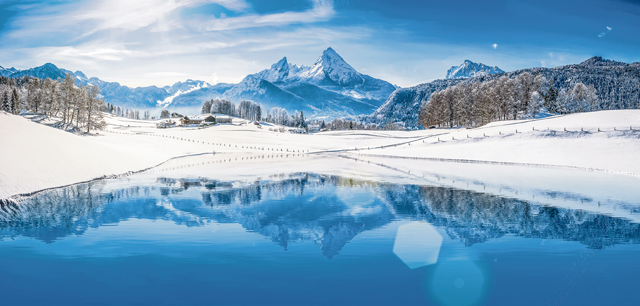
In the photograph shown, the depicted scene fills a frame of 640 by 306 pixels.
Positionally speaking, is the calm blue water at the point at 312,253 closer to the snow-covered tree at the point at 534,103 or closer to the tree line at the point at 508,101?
the snow-covered tree at the point at 534,103

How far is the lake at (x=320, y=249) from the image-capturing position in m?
9.23

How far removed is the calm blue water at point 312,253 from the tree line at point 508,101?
3403 inches

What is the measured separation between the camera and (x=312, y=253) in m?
12.2

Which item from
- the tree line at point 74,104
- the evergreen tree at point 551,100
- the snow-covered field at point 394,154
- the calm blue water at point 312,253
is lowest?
the calm blue water at point 312,253

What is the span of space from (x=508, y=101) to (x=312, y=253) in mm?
98777

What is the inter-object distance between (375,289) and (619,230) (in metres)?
12.5

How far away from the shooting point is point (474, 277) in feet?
34.2

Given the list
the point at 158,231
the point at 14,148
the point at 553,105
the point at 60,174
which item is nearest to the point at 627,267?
the point at 158,231

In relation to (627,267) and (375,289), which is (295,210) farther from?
(627,267)

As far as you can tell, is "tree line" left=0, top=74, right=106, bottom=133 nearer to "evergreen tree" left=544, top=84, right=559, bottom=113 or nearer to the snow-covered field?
the snow-covered field

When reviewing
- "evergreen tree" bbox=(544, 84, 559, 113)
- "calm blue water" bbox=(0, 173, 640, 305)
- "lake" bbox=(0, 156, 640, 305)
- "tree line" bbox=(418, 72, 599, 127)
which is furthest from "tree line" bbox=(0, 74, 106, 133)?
"evergreen tree" bbox=(544, 84, 559, 113)

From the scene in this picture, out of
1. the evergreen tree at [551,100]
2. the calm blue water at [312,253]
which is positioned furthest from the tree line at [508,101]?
the calm blue water at [312,253]

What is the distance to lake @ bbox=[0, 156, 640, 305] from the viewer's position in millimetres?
9234

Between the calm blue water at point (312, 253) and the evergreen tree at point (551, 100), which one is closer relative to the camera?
the calm blue water at point (312, 253)
